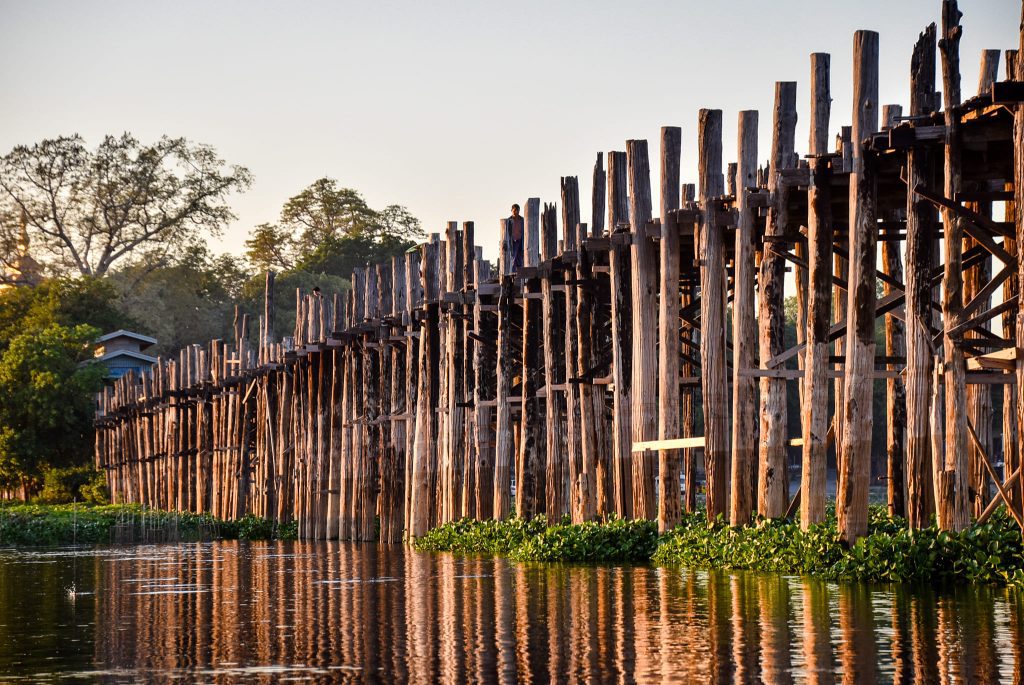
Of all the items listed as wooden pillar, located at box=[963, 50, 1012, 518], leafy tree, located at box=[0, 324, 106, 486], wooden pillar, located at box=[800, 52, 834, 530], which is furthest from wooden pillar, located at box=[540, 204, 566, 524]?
leafy tree, located at box=[0, 324, 106, 486]

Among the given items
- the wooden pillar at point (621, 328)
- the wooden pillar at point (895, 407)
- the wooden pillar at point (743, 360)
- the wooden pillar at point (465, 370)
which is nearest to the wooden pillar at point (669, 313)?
the wooden pillar at point (621, 328)

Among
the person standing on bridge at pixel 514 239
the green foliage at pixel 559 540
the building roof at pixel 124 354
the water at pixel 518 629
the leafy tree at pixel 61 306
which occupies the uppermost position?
the leafy tree at pixel 61 306

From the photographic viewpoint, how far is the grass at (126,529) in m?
37.3

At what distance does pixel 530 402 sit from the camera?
2433 centimetres

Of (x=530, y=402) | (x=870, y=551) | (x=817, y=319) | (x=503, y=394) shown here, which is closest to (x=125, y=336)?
(x=503, y=394)

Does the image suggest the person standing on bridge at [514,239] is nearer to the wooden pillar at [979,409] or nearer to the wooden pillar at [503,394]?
the wooden pillar at [503,394]

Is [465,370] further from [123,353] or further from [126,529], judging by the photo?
[123,353]

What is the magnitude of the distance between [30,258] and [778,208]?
66340 mm

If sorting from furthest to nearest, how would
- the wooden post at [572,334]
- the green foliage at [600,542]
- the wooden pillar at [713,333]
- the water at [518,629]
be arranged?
the wooden post at [572,334], the green foliage at [600,542], the wooden pillar at [713,333], the water at [518,629]

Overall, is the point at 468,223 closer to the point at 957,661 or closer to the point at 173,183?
the point at 957,661

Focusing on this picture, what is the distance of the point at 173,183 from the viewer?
80.8m

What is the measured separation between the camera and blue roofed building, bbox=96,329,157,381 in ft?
201

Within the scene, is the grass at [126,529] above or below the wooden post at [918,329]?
below

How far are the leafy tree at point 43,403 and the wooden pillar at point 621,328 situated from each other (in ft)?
118
